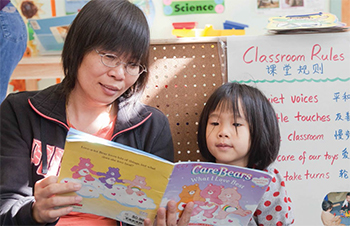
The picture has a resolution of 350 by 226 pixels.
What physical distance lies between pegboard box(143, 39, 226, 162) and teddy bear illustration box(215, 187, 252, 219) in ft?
1.33

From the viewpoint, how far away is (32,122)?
96cm

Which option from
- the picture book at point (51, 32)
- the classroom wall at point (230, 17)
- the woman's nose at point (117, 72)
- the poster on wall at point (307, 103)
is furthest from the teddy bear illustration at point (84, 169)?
the classroom wall at point (230, 17)

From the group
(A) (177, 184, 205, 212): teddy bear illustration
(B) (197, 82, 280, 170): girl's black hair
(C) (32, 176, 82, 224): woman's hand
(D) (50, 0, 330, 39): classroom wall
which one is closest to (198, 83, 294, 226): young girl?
(B) (197, 82, 280, 170): girl's black hair

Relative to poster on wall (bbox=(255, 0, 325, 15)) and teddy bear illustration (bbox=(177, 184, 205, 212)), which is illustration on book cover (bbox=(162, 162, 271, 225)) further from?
poster on wall (bbox=(255, 0, 325, 15))

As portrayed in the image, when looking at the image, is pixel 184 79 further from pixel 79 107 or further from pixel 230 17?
pixel 230 17

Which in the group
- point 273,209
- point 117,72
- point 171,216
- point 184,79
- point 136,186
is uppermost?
point 117,72

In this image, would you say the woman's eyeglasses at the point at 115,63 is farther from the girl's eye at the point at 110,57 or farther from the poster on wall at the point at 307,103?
the poster on wall at the point at 307,103

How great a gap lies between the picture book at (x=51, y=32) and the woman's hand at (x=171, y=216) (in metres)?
1.91

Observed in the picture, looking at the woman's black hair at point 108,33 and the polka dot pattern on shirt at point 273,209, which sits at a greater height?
the woman's black hair at point 108,33

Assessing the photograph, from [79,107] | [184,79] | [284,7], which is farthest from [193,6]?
[79,107]

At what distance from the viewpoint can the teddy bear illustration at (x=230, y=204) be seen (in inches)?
35.0

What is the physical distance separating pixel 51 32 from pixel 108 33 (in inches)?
70.9

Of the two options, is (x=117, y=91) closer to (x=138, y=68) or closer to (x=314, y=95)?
(x=138, y=68)

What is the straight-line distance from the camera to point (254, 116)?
3.76 ft
